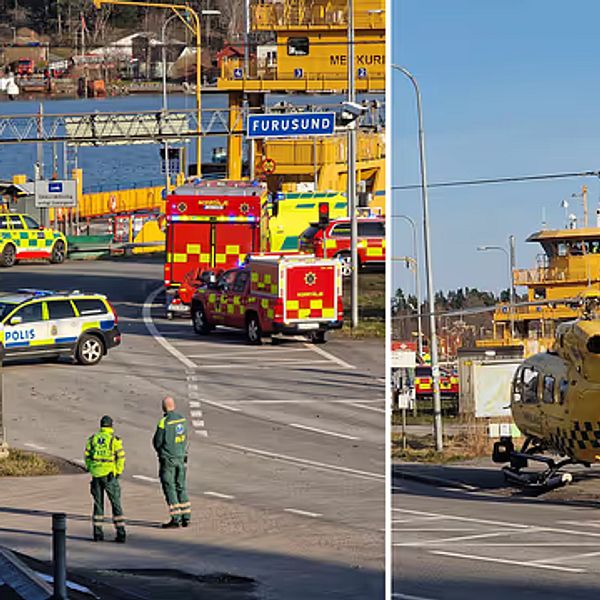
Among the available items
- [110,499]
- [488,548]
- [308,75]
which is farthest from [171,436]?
[308,75]

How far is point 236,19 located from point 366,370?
70.9ft

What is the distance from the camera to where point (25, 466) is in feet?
54.0

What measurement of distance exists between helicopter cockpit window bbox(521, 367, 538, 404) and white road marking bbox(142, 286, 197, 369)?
725cm

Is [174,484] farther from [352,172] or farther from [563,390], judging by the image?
[352,172]

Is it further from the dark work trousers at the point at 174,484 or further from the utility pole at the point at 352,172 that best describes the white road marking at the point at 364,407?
the dark work trousers at the point at 174,484

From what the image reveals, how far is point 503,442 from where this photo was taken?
18.0 m

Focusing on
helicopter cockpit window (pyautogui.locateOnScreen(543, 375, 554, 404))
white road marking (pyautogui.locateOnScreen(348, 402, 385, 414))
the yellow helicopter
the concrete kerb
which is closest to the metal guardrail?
white road marking (pyautogui.locateOnScreen(348, 402, 385, 414))

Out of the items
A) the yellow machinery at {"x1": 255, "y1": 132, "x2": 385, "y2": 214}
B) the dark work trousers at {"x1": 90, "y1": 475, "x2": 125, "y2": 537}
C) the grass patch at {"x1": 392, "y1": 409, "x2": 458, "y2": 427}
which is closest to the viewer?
the grass patch at {"x1": 392, "y1": 409, "x2": 458, "y2": 427}

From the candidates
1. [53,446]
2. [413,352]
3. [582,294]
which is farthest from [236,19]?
[413,352]

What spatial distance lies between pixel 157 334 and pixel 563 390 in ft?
38.6

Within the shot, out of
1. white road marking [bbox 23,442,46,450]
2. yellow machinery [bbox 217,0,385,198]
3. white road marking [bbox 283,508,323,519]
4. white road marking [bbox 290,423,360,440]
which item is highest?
yellow machinery [bbox 217,0,385,198]

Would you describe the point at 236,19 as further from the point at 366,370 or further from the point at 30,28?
the point at 366,370

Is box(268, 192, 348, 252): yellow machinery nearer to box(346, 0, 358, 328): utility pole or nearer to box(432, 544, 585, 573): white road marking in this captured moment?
box(346, 0, 358, 328): utility pole

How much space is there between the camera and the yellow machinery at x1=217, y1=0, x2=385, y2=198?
1911 centimetres
